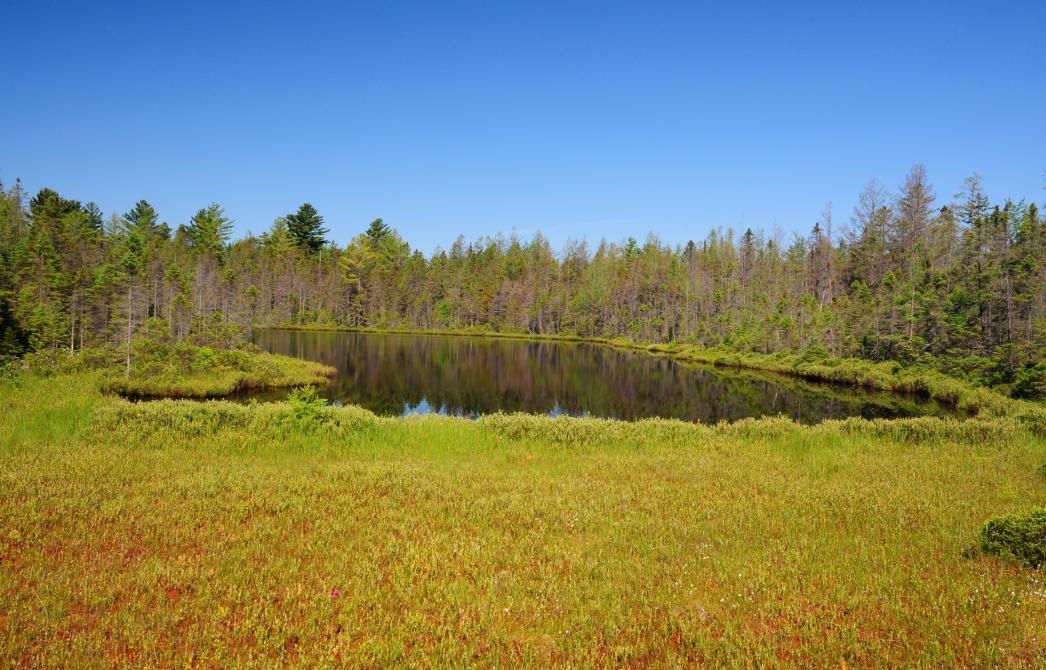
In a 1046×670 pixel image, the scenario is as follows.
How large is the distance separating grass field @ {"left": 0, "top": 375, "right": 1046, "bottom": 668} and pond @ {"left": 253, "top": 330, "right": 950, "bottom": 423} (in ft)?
51.1

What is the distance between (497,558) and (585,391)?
33.0m

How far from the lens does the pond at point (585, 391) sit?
31.5 meters

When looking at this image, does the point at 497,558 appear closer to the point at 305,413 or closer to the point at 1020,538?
the point at 1020,538

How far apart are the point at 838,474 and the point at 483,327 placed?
114 m

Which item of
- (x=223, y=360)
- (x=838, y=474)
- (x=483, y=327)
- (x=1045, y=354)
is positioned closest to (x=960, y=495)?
(x=838, y=474)

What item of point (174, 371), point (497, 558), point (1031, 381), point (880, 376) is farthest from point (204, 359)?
point (1031, 381)

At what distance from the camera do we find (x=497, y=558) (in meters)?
7.77

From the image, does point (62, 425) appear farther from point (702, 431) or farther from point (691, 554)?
point (702, 431)

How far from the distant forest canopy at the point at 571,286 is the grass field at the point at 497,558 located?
1124 inches

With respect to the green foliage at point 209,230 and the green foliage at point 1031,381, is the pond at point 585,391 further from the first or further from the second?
the green foliage at point 209,230

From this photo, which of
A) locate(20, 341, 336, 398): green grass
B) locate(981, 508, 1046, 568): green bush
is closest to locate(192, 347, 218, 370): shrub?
locate(20, 341, 336, 398): green grass

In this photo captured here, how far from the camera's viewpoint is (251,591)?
21.4 ft

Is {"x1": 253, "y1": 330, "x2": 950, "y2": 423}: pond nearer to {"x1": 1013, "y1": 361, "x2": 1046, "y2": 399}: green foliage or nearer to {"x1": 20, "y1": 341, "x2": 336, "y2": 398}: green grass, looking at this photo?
{"x1": 1013, "y1": 361, "x2": 1046, "y2": 399}: green foliage

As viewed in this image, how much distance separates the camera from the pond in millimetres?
31500
